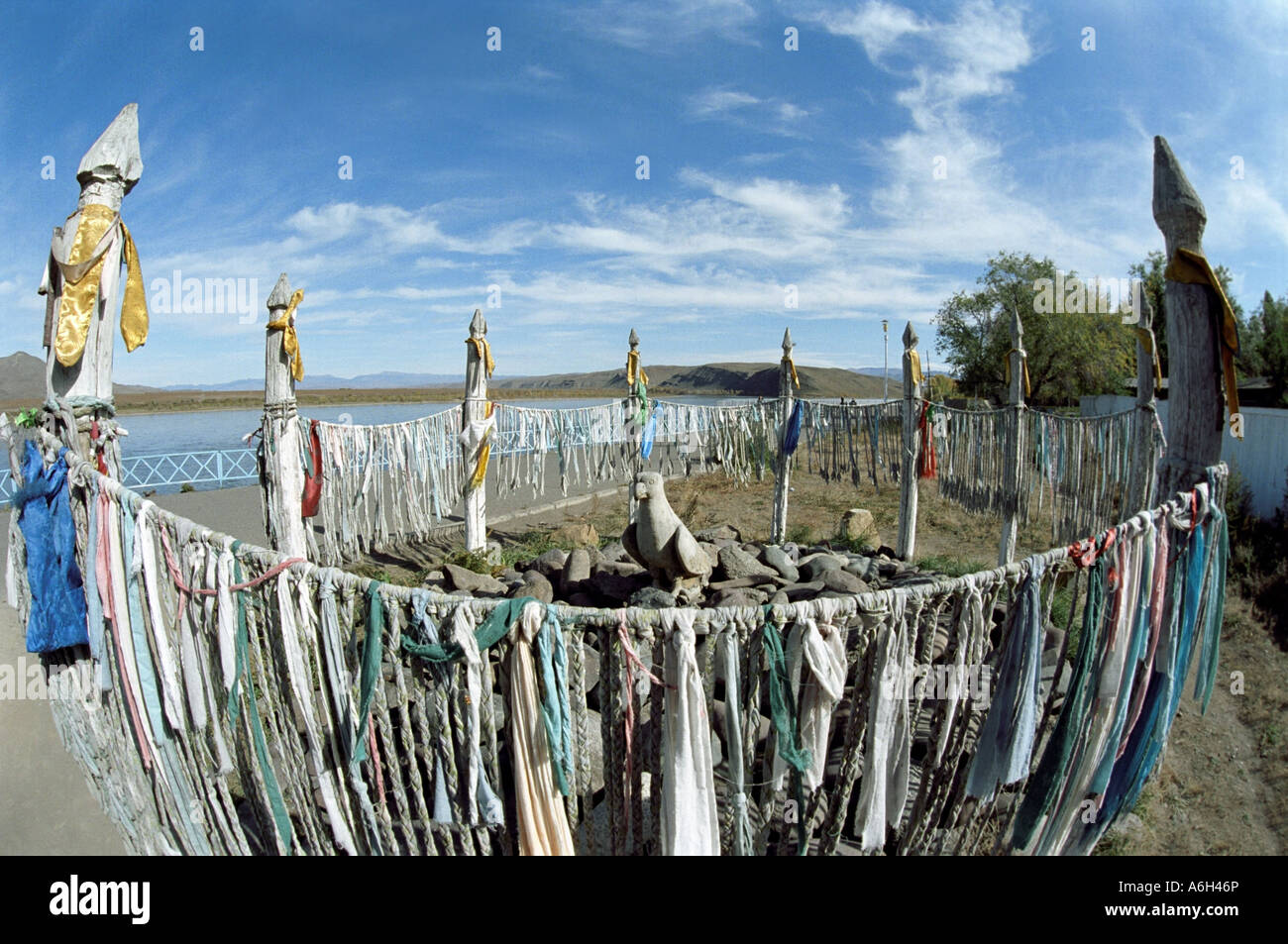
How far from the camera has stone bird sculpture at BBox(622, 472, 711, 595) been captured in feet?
20.7

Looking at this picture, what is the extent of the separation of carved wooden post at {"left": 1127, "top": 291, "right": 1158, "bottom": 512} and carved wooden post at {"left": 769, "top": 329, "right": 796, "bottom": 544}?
14.6ft

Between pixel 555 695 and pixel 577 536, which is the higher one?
pixel 555 695

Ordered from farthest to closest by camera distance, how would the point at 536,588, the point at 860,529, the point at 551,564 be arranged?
the point at 860,529 < the point at 551,564 < the point at 536,588

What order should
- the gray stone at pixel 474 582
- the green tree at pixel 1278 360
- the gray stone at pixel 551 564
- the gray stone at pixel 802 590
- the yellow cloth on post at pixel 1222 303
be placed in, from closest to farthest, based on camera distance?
the yellow cloth on post at pixel 1222 303 < the gray stone at pixel 802 590 < the gray stone at pixel 474 582 < the gray stone at pixel 551 564 < the green tree at pixel 1278 360

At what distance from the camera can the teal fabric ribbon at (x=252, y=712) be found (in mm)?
2723

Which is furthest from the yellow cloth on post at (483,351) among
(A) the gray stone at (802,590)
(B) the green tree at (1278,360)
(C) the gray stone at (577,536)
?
(B) the green tree at (1278,360)

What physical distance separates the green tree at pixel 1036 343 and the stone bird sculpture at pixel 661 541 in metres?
24.3

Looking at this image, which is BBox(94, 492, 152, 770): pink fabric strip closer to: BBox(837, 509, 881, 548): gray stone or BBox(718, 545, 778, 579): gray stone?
BBox(718, 545, 778, 579): gray stone

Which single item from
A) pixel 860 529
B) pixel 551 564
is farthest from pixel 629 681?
pixel 860 529

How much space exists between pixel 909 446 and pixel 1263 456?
6.69 metres

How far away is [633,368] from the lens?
451 inches

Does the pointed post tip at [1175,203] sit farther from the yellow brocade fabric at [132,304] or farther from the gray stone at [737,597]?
the yellow brocade fabric at [132,304]

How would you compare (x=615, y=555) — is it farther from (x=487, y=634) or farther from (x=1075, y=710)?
(x=487, y=634)
